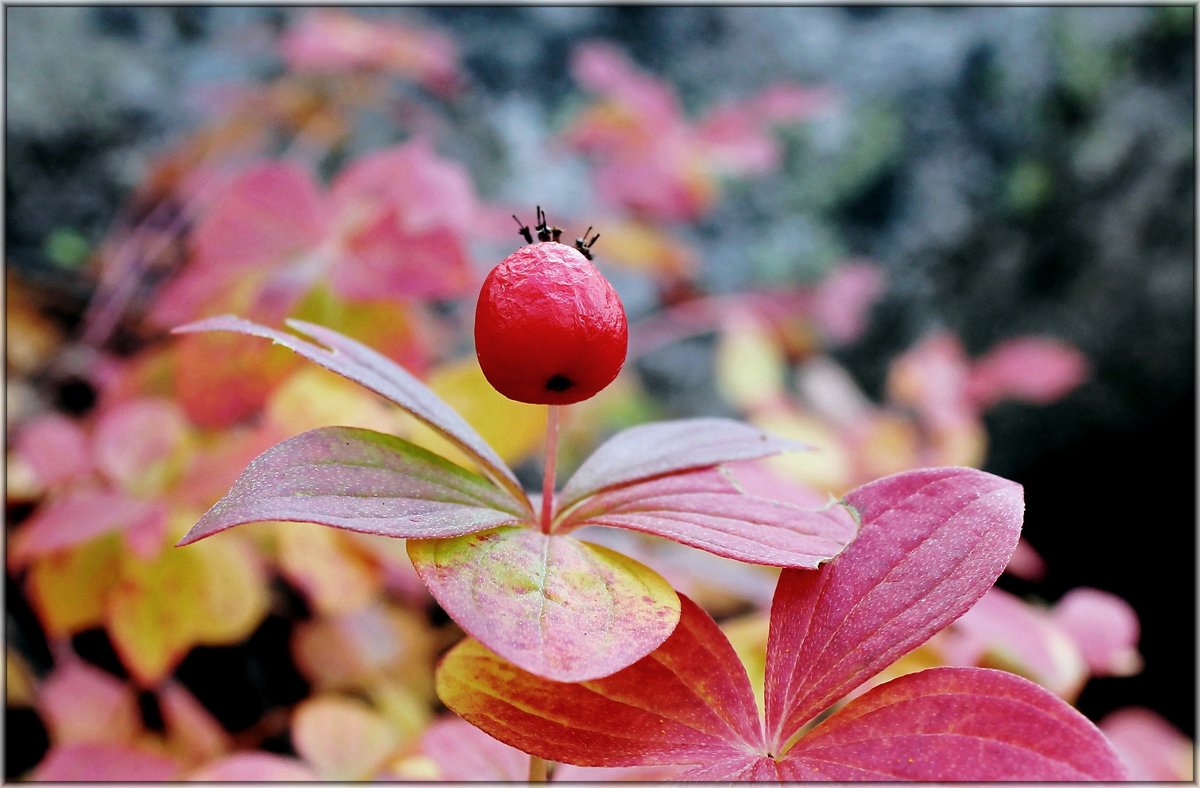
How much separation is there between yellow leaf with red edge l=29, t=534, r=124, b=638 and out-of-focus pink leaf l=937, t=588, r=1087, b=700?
814mm

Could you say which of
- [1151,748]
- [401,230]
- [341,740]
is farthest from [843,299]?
[341,740]

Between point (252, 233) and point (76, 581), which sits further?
point (252, 233)

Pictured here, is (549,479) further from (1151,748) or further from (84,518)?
(1151,748)

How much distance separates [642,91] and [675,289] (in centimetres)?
39

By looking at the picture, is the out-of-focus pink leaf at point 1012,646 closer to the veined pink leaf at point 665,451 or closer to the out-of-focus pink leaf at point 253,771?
the veined pink leaf at point 665,451

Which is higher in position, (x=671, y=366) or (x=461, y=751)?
(x=671, y=366)

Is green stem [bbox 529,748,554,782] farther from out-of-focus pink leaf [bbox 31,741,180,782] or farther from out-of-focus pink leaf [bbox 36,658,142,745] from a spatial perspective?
out-of-focus pink leaf [bbox 36,658,142,745]

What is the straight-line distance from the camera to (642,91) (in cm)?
155

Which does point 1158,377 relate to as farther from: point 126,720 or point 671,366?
point 126,720

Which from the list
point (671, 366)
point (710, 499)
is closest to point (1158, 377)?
point (671, 366)

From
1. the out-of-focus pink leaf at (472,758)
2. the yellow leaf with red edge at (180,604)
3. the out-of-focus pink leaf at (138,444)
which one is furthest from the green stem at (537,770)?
the out-of-focus pink leaf at (138,444)

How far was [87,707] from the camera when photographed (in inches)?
34.4

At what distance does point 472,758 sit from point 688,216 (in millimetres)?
1195

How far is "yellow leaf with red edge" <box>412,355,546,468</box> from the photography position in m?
0.80
